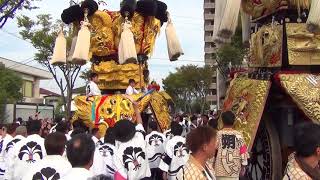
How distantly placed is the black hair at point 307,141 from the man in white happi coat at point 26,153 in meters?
3.39

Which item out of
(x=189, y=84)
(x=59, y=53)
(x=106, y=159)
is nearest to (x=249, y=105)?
(x=106, y=159)

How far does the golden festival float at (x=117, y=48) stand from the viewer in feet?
32.0

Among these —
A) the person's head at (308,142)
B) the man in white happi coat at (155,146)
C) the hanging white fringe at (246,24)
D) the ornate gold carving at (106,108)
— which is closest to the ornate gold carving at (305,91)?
the hanging white fringe at (246,24)

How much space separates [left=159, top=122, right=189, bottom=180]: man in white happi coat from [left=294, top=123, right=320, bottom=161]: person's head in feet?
12.5

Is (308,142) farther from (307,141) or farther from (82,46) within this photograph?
(82,46)

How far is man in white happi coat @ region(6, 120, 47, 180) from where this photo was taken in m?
5.99

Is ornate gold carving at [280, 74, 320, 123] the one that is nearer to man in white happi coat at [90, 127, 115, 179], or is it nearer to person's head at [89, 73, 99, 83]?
man in white happi coat at [90, 127, 115, 179]

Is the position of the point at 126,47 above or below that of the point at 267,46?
above

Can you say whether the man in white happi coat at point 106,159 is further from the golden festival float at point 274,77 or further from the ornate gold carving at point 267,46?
the ornate gold carving at point 267,46

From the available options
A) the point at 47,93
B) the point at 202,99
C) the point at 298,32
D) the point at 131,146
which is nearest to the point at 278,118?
the point at 298,32

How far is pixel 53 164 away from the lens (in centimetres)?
391

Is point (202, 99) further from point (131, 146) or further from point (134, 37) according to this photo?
point (131, 146)

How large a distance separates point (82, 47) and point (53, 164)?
597 centimetres

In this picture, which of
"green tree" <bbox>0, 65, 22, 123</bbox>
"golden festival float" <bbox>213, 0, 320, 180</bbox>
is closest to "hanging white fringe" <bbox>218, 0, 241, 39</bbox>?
"golden festival float" <bbox>213, 0, 320, 180</bbox>
